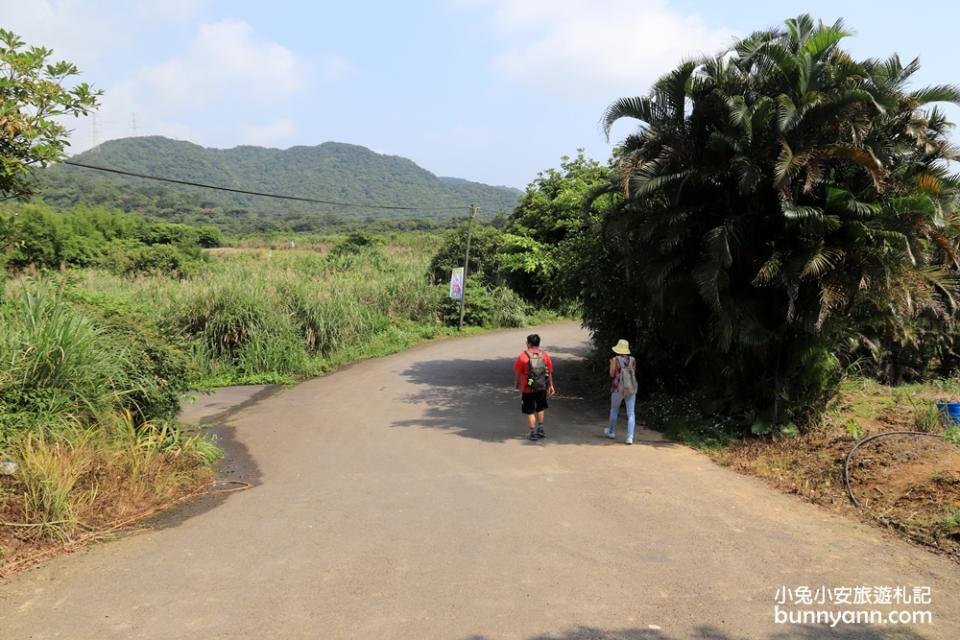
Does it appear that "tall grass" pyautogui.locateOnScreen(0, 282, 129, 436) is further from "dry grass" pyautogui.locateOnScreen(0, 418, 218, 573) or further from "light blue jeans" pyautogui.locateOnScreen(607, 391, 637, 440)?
"light blue jeans" pyautogui.locateOnScreen(607, 391, 637, 440)

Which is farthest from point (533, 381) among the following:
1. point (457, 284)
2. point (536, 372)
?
point (457, 284)

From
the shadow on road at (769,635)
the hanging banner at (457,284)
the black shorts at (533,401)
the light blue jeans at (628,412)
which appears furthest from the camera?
the hanging banner at (457,284)

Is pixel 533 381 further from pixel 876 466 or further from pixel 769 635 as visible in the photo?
pixel 769 635

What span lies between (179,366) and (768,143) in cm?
878

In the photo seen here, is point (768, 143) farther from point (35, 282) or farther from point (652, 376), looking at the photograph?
point (35, 282)

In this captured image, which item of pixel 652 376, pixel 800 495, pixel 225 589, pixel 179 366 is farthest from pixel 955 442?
pixel 179 366

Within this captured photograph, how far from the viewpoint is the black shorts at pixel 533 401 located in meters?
10.6

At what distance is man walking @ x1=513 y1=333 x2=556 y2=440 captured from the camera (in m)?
10.5

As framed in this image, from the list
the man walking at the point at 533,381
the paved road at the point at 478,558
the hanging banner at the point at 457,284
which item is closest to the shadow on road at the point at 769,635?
the paved road at the point at 478,558

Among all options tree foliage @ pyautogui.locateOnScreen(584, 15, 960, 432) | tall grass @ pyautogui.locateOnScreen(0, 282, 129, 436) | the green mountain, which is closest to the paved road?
tall grass @ pyautogui.locateOnScreen(0, 282, 129, 436)

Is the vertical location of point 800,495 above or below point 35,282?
below

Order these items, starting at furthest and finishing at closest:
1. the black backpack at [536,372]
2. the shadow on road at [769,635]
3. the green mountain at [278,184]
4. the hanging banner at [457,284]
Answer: the green mountain at [278,184]
the hanging banner at [457,284]
the black backpack at [536,372]
the shadow on road at [769,635]

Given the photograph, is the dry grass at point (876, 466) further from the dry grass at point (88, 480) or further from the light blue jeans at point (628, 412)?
the dry grass at point (88, 480)

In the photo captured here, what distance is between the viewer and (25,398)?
7.32 m
